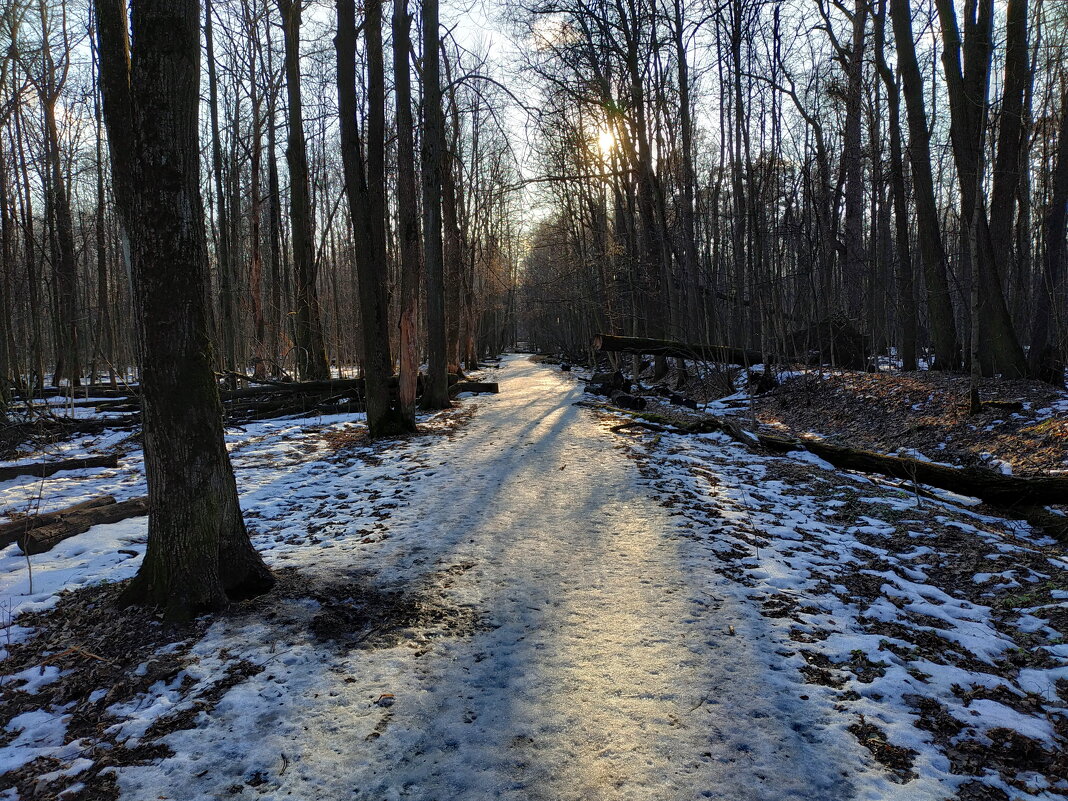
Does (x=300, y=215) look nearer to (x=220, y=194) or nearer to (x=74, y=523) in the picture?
(x=220, y=194)

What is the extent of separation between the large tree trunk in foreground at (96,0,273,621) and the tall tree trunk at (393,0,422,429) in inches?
252

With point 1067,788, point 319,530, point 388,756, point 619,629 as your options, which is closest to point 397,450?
point 319,530

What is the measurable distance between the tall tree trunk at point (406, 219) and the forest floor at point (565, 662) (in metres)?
4.53

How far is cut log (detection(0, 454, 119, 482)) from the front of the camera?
7.31 m

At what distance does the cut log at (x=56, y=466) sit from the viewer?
731 cm

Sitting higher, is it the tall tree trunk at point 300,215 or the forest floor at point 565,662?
the tall tree trunk at point 300,215

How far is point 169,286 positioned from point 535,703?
2989 millimetres

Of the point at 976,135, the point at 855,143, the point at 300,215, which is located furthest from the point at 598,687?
the point at 855,143

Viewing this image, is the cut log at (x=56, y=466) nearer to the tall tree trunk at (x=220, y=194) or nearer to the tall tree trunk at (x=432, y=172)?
the tall tree trunk at (x=432, y=172)

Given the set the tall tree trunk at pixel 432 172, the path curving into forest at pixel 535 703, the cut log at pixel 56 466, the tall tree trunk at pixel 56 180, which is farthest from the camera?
the tall tree trunk at pixel 56 180

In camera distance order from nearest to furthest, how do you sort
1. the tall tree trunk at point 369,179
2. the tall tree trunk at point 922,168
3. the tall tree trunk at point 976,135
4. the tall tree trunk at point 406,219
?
the tall tree trunk at point 369,179
the tall tree trunk at point 976,135
the tall tree trunk at point 406,219
the tall tree trunk at point 922,168

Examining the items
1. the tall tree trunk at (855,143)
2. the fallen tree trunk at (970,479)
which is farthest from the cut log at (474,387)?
the fallen tree trunk at (970,479)

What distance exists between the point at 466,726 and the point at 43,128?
23272 millimetres

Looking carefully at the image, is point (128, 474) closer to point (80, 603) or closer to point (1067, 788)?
point (80, 603)
